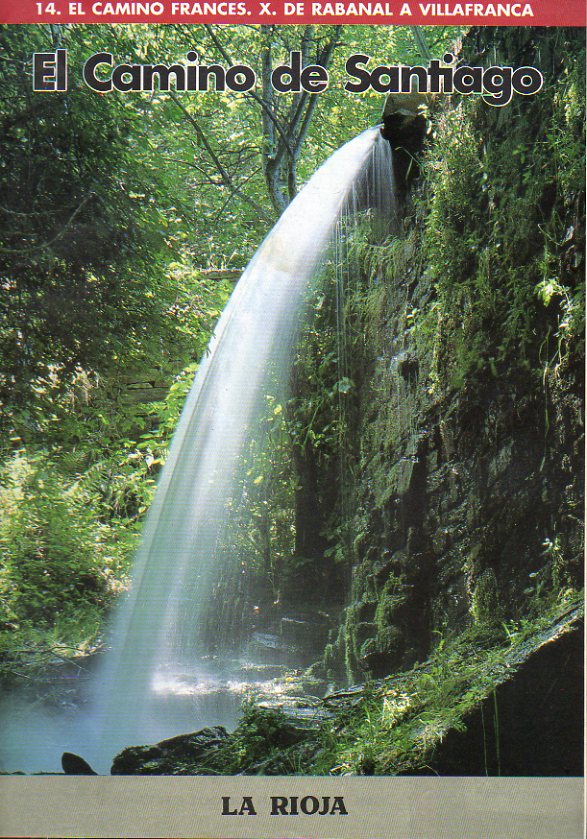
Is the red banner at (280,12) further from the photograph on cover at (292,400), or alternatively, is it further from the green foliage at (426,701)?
the green foliage at (426,701)

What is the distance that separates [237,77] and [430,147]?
0.77m

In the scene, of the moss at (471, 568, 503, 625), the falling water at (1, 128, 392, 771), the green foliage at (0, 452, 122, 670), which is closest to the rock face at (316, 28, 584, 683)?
the moss at (471, 568, 503, 625)

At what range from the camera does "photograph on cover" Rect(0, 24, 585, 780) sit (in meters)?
2.52

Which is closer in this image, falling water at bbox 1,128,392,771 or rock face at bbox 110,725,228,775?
rock face at bbox 110,725,228,775

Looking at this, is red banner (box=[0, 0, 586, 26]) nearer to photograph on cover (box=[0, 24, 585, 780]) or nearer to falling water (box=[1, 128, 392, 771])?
photograph on cover (box=[0, 24, 585, 780])

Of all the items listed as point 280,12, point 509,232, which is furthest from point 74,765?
point 280,12

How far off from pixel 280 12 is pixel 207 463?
5.07ft

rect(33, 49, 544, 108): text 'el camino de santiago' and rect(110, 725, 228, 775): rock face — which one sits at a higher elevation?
rect(33, 49, 544, 108): text 'el camino de santiago'

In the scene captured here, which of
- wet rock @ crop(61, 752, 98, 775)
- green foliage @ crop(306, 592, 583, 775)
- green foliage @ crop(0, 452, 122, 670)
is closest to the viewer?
green foliage @ crop(306, 592, 583, 775)

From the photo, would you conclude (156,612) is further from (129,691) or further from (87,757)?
(87,757)

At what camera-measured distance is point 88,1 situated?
260cm

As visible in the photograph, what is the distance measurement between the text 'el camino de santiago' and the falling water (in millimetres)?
281

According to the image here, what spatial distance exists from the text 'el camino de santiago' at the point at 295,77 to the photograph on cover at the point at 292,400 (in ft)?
0.03

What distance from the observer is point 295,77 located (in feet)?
8.59
